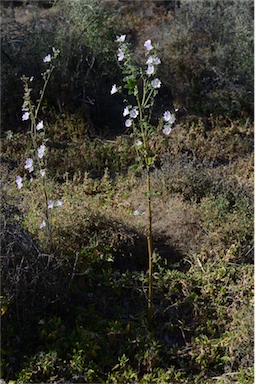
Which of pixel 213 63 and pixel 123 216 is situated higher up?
pixel 213 63

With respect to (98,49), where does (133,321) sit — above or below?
below

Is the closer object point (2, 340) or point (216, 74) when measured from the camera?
A: point (2, 340)

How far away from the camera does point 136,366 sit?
342 cm

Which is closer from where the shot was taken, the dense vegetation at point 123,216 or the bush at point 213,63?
the dense vegetation at point 123,216

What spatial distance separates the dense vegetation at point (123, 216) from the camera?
3441 millimetres

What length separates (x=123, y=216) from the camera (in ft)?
16.1

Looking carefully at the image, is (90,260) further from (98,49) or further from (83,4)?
(83,4)

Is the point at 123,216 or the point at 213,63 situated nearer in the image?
the point at 123,216

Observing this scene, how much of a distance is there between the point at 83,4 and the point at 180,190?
14.0 feet

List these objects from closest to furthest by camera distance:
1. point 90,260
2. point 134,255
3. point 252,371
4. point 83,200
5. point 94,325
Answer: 1. point 252,371
2. point 94,325
3. point 90,260
4. point 134,255
5. point 83,200

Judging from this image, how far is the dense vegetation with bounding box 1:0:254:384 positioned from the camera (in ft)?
11.3

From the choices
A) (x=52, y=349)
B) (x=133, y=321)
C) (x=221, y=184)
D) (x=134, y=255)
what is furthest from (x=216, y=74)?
(x=52, y=349)

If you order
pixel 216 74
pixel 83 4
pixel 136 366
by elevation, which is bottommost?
pixel 136 366

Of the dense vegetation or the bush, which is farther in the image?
the bush
